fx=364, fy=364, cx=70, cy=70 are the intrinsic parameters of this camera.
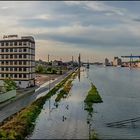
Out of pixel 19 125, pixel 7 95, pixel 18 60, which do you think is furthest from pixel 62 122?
pixel 18 60

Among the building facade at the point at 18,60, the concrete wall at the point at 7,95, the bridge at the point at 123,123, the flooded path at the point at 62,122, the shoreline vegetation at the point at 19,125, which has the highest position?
the building facade at the point at 18,60

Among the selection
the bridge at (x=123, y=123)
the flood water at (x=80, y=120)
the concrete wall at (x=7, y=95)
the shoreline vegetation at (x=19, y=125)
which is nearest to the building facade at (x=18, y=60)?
the concrete wall at (x=7, y=95)

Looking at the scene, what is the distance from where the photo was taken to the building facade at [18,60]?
105375 millimetres

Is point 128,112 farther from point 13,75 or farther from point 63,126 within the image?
point 13,75

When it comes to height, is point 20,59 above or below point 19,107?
above

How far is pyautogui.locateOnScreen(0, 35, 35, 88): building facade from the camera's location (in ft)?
346

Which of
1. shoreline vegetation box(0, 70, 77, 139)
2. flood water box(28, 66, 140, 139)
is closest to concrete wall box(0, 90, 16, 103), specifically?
flood water box(28, 66, 140, 139)

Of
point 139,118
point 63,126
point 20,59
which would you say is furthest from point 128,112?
point 20,59

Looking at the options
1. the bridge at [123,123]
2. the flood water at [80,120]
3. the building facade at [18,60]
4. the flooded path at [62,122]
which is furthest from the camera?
the building facade at [18,60]

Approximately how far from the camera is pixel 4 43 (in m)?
108

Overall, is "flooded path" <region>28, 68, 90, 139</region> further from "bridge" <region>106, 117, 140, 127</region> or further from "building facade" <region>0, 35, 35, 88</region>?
"building facade" <region>0, 35, 35, 88</region>

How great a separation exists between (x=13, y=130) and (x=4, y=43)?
66269 millimetres

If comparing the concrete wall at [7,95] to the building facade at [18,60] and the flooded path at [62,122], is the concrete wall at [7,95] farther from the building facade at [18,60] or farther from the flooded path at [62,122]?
the building facade at [18,60]

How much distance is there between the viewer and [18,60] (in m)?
107
